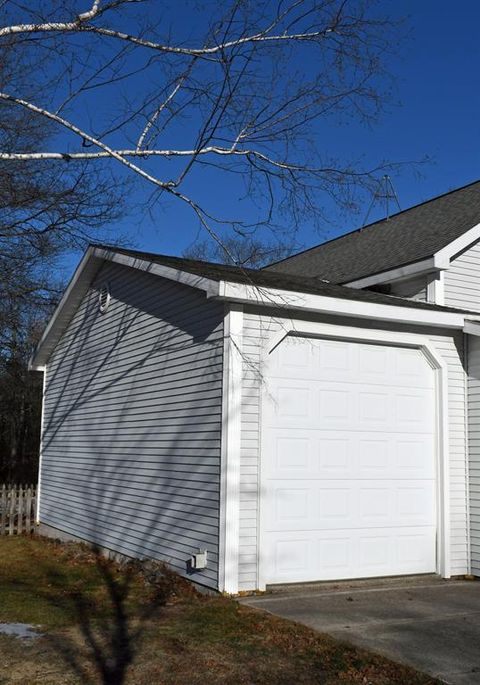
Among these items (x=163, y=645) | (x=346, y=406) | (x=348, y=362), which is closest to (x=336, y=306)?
(x=348, y=362)

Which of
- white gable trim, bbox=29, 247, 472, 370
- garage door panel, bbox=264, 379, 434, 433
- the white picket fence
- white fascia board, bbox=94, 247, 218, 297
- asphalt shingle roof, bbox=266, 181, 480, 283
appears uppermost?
asphalt shingle roof, bbox=266, 181, 480, 283

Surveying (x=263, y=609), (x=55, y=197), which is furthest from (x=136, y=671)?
(x=55, y=197)

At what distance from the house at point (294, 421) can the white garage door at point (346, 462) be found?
18 mm

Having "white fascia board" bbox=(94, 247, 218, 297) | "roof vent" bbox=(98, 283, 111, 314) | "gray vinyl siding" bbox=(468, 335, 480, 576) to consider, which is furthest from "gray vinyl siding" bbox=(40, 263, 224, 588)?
"gray vinyl siding" bbox=(468, 335, 480, 576)

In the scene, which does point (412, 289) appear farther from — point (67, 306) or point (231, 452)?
point (67, 306)

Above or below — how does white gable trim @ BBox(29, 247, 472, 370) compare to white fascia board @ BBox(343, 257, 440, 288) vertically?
below

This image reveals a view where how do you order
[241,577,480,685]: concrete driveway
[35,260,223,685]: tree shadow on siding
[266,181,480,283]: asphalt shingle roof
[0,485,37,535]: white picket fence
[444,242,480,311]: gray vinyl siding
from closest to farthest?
[241,577,480,685]: concrete driveway, [35,260,223,685]: tree shadow on siding, [444,242,480,311]: gray vinyl siding, [266,181,480,283]: asphalt shingle roof, [0,485,37,535]: white picket fence

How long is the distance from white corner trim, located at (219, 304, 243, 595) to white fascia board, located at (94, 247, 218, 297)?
0.36 m

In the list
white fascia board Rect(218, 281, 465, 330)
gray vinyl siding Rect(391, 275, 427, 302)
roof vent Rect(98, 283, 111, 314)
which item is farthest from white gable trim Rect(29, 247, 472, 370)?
gray vinyl siding Rect(391, 275, 427, 302)

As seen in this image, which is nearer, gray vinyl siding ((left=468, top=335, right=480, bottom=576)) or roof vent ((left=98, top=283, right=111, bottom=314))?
gray vinyl siding ((left=468, top=335, right=480, bottom=576))

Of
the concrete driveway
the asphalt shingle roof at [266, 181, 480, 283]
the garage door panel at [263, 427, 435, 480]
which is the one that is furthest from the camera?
the asphalt shingle roof at [266, 181, 480, 283]

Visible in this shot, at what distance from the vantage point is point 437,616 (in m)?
7.14

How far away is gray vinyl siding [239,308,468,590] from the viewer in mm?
7930

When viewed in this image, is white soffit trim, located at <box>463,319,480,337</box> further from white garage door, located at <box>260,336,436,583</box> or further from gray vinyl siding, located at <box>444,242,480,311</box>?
gray vinyl siding, located at <box>444,242,480,311</box>
